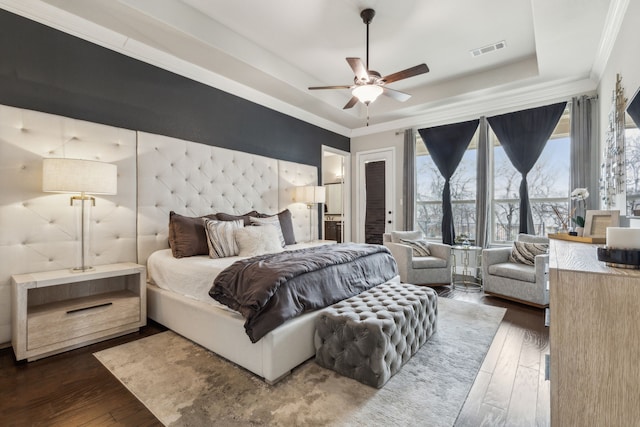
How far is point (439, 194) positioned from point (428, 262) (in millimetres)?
1605

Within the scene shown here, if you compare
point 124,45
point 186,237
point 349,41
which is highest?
point 349,41

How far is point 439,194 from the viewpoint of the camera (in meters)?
5.47

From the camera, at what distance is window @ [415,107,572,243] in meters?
4.34

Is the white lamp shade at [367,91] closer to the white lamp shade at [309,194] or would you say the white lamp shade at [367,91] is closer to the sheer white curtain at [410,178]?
the white lamp shade at [309,194]

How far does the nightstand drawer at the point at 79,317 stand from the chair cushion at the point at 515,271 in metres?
4.09

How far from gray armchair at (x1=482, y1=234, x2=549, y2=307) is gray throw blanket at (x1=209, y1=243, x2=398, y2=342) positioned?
2002 mm

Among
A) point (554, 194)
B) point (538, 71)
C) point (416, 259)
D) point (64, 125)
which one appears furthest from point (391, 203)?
point (64, 125)

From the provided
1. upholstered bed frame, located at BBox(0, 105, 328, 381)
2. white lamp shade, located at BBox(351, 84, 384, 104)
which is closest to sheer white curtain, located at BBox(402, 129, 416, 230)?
white lamp shade, located at BBox(351, 84, 384, 104)

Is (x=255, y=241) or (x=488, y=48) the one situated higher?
(x=488, y=48)

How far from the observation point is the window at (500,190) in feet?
14.3

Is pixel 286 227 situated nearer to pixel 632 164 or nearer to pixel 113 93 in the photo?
pixel 113 93

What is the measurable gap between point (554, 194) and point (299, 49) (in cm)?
405

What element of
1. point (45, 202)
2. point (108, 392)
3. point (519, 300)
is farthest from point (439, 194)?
point (45, 202)

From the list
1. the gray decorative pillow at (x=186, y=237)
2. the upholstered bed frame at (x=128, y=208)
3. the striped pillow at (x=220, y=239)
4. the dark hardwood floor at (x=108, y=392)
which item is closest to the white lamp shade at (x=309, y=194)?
the upholstered bed frame at (x=128, y=208)
